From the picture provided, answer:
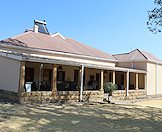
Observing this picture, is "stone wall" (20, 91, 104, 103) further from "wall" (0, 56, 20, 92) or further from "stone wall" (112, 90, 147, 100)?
"stone wall" (112, 90, 147, 100)

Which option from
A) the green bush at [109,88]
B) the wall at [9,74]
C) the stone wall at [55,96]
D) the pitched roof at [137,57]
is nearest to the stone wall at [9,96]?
the wall at [9,74]

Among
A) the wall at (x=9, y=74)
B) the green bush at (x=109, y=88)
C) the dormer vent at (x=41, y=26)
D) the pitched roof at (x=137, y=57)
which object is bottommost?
the green bush at (x=109, y=88)

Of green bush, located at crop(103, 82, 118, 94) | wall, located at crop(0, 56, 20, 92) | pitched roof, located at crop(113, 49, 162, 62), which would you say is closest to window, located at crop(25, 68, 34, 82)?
wall, located at crop(0, 56, 20, 92)

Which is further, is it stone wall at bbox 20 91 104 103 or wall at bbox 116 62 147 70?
wall at bbox 116 62 147 70

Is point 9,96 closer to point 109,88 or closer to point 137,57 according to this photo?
point 109,88

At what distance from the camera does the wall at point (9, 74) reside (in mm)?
15969

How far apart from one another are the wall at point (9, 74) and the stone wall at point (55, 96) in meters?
0.95

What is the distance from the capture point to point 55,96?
17141 mm

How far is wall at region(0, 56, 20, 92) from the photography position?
16.0 m

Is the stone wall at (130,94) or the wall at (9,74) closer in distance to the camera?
A: the wall at (9,74)

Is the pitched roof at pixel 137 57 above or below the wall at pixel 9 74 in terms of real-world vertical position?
above

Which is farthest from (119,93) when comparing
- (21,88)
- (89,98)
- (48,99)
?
(21,88)

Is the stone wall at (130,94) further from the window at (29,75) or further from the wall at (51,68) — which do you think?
the window at (29,75)

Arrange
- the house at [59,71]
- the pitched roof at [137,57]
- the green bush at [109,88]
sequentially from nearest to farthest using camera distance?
the house at [59,71]
the green bush at [109,88]
the pitched roof at [137,57]
